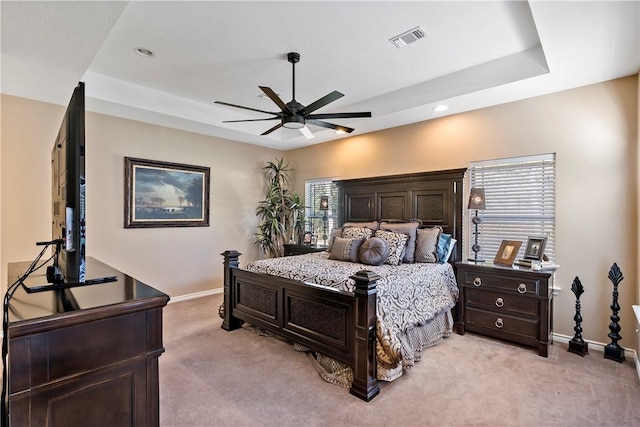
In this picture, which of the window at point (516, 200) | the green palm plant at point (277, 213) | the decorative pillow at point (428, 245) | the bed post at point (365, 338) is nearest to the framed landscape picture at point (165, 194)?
the green palm plant at point (277, 213)

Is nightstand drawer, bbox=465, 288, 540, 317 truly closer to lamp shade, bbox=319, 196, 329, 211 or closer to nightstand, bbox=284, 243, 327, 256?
nightstand, bbox=284, 243, 327, 256

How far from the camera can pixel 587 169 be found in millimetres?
3168

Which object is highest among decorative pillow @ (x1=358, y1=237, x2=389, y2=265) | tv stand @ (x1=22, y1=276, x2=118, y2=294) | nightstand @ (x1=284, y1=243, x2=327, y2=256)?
tv stand @ (x1=22, y1=276, x2=118, y2=294)

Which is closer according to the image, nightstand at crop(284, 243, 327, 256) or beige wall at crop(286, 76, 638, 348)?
beige wall at crop(286, 76, 638, 348)

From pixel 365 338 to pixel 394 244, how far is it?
154 centimetres

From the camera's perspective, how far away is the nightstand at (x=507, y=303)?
3014 millimetres

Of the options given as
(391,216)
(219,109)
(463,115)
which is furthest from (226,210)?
(463,115)

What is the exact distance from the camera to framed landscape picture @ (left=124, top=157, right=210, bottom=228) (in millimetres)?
4414

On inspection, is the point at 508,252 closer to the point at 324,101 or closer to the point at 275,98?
the point at 324,101

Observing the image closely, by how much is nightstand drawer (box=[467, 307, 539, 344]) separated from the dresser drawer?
28cm

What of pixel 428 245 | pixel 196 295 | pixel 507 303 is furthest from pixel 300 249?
pixel 507 303

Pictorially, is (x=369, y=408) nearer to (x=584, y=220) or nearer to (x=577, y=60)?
(x=584, y=220)

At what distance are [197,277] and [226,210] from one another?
4.03ft

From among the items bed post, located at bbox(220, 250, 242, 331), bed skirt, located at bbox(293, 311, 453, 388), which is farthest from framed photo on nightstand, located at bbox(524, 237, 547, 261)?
bed post, located at bbox(220, 250, 242, 331)
